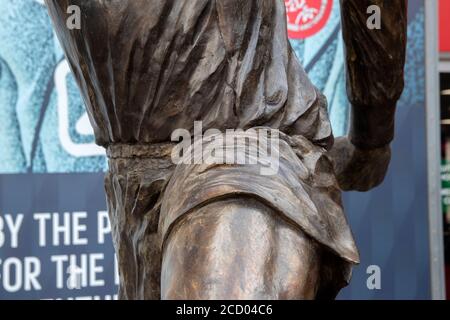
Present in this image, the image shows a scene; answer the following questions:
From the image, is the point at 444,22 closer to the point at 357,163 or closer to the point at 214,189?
the point at 357,163

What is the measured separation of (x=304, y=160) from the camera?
3.79 ft

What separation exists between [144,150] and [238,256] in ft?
1.19

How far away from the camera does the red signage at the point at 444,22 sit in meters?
3.22

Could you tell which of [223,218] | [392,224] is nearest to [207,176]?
[223,218]

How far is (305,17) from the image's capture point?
3.08 metres

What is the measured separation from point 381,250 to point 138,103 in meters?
2.17

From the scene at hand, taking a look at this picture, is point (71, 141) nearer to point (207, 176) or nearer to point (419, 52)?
point (419, 52)

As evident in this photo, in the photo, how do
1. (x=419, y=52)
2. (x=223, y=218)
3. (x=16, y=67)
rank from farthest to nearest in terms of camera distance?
(x=419, y=52)
(x=16, y=67)
(x=223, y=218)

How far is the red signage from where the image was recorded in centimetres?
322

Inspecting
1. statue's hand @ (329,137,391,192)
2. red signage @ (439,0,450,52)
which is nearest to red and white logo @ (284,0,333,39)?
red signage @ (439,0,450,52)

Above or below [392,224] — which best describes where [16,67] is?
above

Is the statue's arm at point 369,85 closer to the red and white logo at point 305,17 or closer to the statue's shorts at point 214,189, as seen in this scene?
the statue's shorts at point 214,189

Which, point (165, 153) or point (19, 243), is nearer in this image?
point (165, 153)

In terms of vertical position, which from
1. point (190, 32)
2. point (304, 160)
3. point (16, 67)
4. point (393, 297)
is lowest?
point (393, 297)
